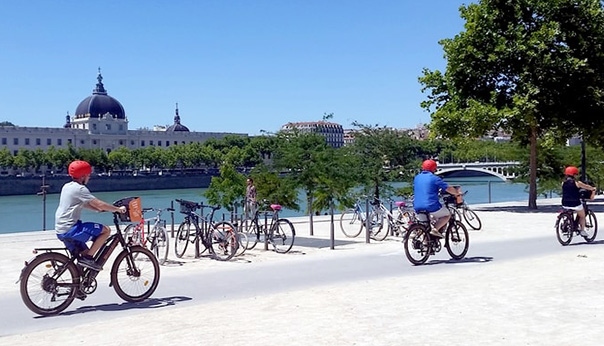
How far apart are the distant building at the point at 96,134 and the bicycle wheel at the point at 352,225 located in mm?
108357

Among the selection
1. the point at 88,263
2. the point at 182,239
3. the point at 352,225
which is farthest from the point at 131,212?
the point at 352,225

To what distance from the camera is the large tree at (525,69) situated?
22.6m

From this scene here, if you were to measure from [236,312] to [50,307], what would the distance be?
196 cm

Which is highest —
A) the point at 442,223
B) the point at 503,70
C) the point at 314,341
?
the point at 503,70

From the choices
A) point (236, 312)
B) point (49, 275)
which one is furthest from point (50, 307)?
point (236, 312)

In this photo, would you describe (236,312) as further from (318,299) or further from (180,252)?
(180,252)

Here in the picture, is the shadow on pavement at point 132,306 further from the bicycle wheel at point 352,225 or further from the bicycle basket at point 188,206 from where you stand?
the bicycle wheel at point 352,225

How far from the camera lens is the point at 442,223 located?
10.8 metres

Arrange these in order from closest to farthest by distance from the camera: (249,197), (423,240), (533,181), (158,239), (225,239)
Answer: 1. (423,240)
2. (158,239)
3. (225,239)
4. (249,197)
5. (533,181)

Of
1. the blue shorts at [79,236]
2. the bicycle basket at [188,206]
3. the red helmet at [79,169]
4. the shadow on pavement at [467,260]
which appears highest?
the red helmet at [79,169]

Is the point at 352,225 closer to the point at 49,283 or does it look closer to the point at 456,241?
the point at 456,241

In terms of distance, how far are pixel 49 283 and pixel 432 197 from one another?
5.58 meters

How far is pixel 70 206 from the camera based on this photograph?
7.62 meters

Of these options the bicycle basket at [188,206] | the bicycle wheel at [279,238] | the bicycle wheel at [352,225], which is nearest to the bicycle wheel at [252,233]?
the bicycle wheel at [279,238]
